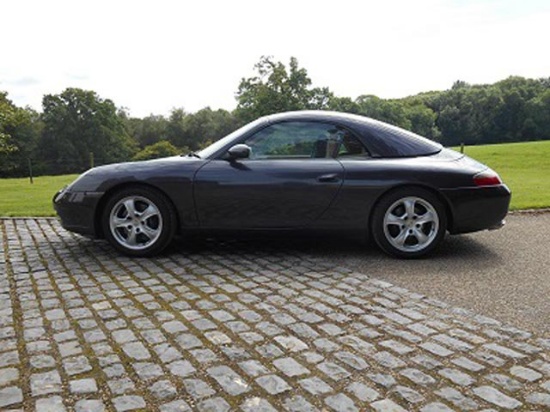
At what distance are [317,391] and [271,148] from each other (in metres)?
2.80

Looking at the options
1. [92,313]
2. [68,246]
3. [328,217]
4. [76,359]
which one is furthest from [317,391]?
[68,246]

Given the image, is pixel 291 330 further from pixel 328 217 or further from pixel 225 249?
pixel 225 249

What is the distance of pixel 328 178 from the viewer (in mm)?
4398

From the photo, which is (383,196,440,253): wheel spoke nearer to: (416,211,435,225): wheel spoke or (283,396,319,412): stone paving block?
(416,211,435,225): wheel spoke

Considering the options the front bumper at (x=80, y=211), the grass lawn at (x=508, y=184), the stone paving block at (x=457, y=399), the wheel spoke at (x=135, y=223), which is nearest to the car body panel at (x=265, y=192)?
the wheel spoke at (x=135, y=223)

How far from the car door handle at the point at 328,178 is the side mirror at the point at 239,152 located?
2.35 feet

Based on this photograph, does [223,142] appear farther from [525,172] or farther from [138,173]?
[525,172]

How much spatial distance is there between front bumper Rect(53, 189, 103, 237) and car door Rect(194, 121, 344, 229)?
100 centimetres

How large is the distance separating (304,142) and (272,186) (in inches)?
21.8

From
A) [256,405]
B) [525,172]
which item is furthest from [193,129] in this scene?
[256,405]

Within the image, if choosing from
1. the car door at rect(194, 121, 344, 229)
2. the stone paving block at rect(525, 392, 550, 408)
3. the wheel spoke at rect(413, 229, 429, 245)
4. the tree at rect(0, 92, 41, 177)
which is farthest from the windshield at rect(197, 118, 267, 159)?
the tree at rect(0, 92, 41, 177)

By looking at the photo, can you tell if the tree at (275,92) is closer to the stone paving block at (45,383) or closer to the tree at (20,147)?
the tree at (20,147)

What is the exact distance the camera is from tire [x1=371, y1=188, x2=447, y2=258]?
4395mm

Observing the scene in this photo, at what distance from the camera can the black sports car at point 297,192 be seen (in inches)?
173
